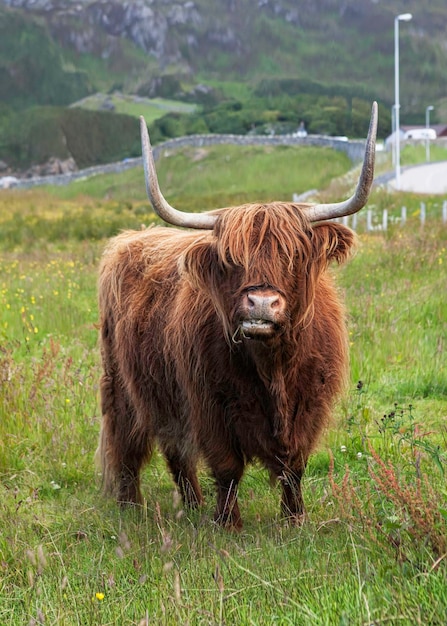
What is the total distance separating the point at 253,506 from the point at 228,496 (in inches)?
18.4

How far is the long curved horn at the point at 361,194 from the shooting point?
3.13 m

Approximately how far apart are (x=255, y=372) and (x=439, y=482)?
91 centimetres

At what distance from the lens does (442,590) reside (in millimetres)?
2291

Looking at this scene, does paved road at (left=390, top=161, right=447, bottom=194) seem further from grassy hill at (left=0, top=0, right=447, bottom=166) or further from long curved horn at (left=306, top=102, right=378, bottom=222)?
long curved horn at (left=306, top=102, right=378, bottom=222)

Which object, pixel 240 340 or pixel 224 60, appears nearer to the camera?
pixel 240 340

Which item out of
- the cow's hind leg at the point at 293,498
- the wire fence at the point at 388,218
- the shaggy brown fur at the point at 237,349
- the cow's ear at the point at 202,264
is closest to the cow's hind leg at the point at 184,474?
the shaggy brown fur at the point at 237,349

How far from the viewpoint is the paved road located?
30289 millimetres

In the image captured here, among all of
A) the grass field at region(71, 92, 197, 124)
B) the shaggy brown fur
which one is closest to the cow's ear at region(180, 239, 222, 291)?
the shaggy brown fur

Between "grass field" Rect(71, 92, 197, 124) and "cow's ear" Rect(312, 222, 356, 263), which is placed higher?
"cow's ear" Rect(312, 222, 356, 263)

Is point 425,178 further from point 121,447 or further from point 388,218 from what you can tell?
point 121,447

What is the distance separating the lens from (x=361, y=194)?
3301 mm

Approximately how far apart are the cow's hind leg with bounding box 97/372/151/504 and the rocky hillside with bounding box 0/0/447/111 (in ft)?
68.2

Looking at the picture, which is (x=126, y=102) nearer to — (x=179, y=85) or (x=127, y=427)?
(x=179, y=85)

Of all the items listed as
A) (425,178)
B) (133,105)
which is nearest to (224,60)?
(133,105)
